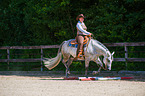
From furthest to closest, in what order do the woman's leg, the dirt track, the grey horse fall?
the woman's leg, the grey horse, the dirt track

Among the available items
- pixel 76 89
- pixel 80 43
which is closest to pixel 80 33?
pixel 80 43

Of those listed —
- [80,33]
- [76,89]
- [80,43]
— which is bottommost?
[76,89]

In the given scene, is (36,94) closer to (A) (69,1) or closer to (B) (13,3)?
(A) (69,1)

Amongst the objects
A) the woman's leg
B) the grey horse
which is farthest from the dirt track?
the woman's leg

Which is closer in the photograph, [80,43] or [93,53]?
[80,43]

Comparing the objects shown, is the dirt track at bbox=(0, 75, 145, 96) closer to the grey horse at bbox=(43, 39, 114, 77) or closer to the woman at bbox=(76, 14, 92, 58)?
the grey horse at bbox=(43, 39, 114, 77)

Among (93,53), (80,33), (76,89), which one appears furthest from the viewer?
(93,53)

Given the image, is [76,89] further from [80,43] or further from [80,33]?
[80,33]

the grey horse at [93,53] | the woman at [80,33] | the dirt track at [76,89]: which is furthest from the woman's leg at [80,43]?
the dirt track at [76,89]

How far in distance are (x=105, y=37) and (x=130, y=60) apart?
256 cm

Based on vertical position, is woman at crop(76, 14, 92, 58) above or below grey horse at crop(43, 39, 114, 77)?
above

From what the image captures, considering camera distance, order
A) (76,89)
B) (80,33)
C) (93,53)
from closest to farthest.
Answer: (76,89) → (80,33) → (93,53)

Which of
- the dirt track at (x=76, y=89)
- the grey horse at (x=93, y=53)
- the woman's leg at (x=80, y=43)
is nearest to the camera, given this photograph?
the dirt track at (x=76, y=89)

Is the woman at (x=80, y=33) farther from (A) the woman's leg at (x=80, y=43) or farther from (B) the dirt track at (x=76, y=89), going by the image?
(B) the dirt track at (x=76, y=89)
